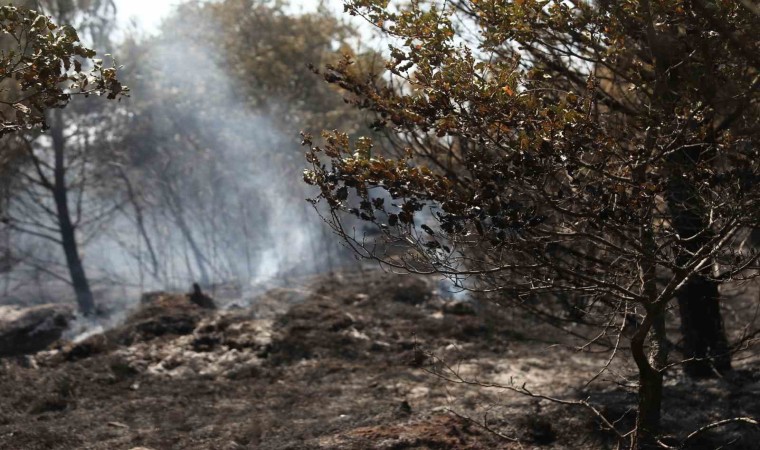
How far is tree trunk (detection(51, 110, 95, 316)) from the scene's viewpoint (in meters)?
18.8

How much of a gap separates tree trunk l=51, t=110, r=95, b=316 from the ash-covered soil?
19.4 feet

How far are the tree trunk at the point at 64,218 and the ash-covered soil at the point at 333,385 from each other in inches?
232

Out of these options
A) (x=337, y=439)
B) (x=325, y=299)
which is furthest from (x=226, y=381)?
(x=325, y=299)

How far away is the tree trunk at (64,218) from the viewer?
1880 centimetres

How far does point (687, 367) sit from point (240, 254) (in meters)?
31.0

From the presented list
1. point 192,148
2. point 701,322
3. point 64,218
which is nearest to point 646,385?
point 701,322

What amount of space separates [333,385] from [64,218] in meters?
11.9

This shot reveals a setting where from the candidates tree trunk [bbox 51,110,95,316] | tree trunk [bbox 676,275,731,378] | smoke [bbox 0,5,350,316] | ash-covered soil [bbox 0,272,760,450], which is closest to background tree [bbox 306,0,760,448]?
ash-covered soil [bbox 0,272,760,450]

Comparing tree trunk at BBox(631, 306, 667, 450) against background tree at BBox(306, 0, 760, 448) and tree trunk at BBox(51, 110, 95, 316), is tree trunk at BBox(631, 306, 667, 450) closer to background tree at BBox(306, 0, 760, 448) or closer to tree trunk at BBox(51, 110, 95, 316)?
background tree at BBox(306, 0, 760, 448)

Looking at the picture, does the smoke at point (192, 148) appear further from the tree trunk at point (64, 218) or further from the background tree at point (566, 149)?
the background tree at point (566, 149)

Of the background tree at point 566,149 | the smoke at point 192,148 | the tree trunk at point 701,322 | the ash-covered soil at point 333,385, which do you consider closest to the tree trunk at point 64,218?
the smoke at point 192,148

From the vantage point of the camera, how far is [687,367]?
8312mm

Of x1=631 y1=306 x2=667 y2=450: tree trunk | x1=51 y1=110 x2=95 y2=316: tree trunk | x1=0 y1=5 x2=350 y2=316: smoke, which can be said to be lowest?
x1=631 y1=306 x2=667 y2=450: tree trunk

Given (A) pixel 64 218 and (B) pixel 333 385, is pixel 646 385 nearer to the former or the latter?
(B) pixel 333 385
